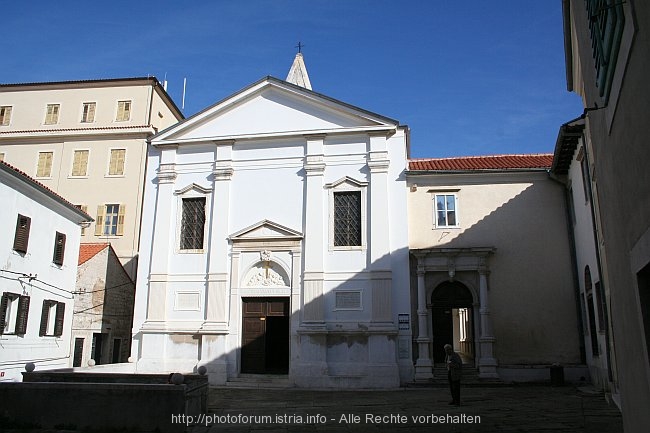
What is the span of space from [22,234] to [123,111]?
1290 centimetres

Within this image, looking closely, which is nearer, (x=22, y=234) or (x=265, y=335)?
(x=22, y=234)

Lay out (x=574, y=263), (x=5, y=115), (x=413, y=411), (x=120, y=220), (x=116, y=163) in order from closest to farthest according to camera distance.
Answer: (x=413, y=411) < (x=574, y=263) < (x=120, y=220) < (x=116, y=163) < (x=5, y=115)

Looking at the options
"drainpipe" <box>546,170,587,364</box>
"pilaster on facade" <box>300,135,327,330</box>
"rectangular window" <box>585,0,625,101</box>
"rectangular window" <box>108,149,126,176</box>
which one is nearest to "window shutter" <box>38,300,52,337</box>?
"pilaster on facade" <box>300,135,327,330</box>

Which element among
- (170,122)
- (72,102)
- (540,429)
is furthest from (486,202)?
(72,102)

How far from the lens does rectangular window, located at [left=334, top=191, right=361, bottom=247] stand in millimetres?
20953

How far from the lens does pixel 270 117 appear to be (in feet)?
74.4

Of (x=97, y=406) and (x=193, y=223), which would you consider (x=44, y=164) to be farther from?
(x=97, y=406)

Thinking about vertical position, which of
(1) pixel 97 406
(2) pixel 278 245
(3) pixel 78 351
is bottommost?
(1) pixel 97 406

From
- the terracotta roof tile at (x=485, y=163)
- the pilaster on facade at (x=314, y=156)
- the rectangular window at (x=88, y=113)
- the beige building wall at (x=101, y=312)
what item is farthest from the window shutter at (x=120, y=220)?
the terracotta roof tile at (x=485, y=163)

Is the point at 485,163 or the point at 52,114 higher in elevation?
the point at 52,114

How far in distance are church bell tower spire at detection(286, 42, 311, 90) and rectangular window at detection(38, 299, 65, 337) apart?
1636cm

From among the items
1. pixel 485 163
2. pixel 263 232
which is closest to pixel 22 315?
pixel 263 232

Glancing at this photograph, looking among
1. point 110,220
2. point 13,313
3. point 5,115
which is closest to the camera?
point 13,313

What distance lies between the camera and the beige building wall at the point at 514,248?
19484mm
